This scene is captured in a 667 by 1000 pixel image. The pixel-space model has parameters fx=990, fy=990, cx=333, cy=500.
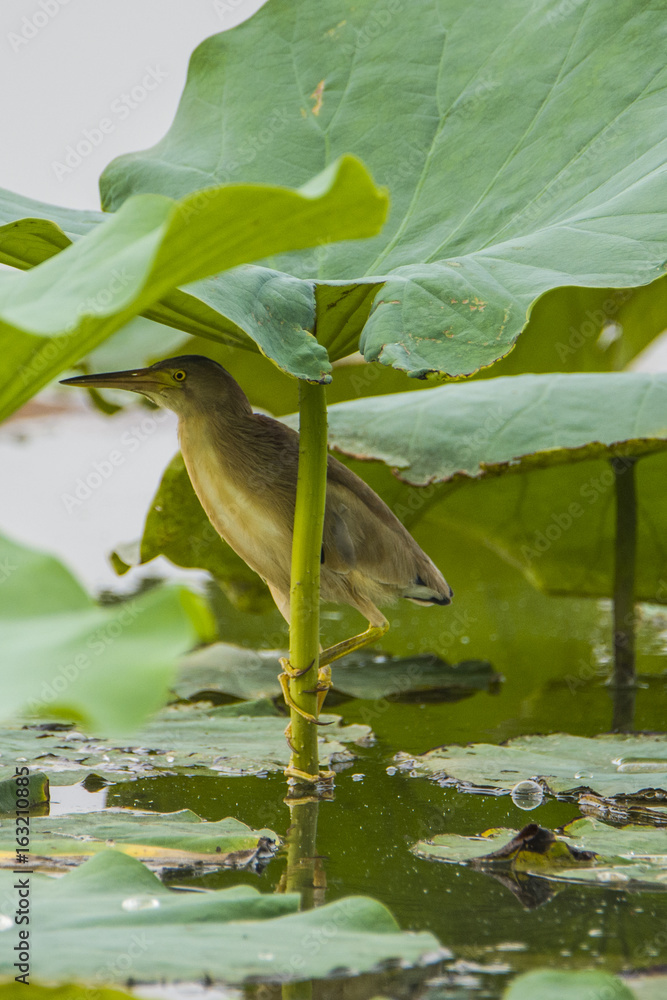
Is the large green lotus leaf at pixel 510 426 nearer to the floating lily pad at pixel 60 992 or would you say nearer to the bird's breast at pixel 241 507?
the bird's breast at pixel 241 507

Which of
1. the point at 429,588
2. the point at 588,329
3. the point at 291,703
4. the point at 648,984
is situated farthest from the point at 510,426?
the point at 588,329

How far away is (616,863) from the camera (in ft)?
3.52

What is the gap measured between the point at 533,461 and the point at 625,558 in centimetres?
45

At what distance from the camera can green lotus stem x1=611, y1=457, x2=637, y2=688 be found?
6.85 ft

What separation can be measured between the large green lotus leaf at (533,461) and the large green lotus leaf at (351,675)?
0.34 m

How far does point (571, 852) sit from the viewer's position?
3.59 ft

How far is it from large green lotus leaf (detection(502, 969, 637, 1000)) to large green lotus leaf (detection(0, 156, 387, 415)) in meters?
0.55

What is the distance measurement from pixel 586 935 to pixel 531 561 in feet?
4.86

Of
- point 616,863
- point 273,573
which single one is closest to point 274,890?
point 616,863

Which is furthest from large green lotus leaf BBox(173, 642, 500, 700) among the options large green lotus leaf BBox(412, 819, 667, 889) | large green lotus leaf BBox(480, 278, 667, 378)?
large green lotus leaf BBox(480, 278, 667, 378)

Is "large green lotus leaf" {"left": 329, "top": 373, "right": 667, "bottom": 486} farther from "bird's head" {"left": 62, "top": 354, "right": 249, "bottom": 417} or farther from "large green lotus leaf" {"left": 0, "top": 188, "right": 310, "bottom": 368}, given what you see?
"large green lotus leaf" {"left": 0, "top": 188, "right": 310, "bottom": 368}

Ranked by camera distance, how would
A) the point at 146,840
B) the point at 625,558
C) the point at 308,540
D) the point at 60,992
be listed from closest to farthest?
the point at 60,992 → the point at 146,840 → the point at 308,540 → the point at 625,558

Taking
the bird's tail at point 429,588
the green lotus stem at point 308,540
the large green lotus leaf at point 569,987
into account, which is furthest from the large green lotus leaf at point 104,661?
the bird's tail at point 429,588

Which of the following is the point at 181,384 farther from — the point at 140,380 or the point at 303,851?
the point at 303,851
